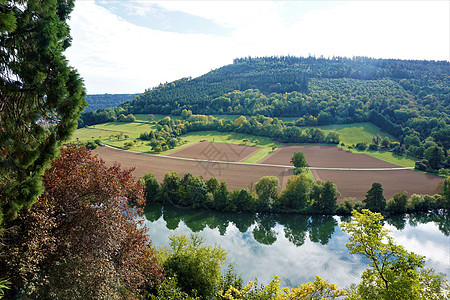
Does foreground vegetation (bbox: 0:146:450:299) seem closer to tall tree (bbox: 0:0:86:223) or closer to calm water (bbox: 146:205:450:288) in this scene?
tall tree (bbox: 0:0:86:223)

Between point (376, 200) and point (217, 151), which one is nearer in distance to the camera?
point (376, 200)

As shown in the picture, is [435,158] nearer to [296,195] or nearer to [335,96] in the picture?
[296,195]

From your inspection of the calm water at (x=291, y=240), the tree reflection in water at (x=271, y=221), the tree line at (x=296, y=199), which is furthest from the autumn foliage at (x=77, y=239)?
the tree line at (x=296, y=199)

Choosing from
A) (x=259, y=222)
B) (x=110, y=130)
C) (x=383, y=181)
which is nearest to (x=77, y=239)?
(x=259, y=222)

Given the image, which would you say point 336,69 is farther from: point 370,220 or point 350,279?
point 370,220

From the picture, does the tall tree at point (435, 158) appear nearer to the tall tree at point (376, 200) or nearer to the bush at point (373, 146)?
the bush at point (373, 146)

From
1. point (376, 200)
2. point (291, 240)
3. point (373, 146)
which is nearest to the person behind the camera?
point (291, 240)

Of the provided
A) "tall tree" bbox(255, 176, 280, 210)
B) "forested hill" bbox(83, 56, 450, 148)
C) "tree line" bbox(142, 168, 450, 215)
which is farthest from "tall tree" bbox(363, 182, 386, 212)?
"forested hill" bbox(83, 56, 450, 148)
